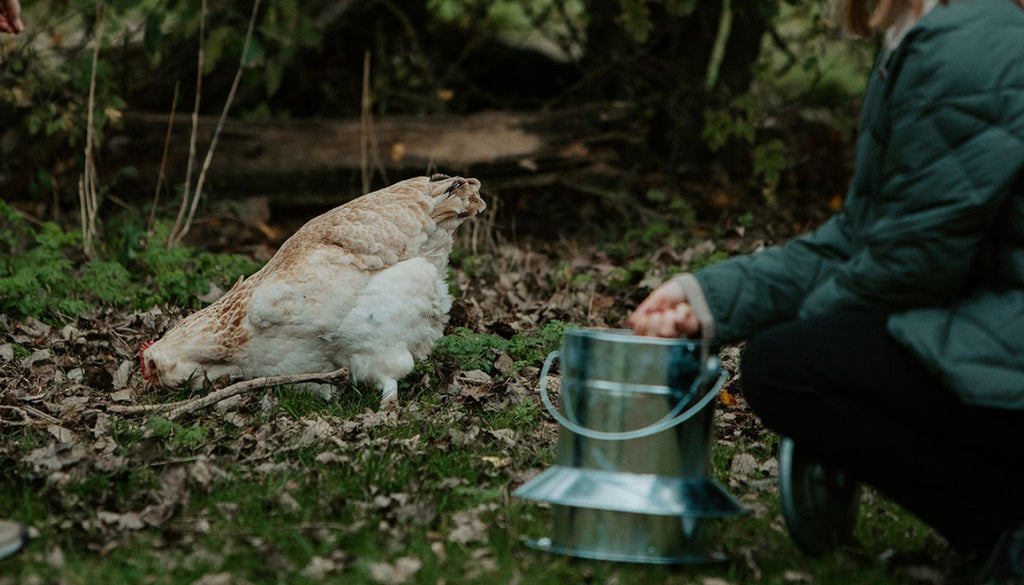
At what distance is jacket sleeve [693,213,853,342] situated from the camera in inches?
113

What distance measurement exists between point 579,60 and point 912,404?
7.44 m

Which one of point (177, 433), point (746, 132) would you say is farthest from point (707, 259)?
point (177, 433)

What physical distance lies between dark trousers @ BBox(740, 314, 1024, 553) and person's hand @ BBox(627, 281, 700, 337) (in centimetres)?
23

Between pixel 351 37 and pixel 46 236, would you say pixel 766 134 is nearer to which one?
pixel 351 37

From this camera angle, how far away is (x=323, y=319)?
4812 millimetres

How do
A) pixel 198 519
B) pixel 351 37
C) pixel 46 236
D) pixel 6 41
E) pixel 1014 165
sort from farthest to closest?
pixel 351 37
pixel 6 41
pixel 46 236
pixel 198 519
pixel 1014 165

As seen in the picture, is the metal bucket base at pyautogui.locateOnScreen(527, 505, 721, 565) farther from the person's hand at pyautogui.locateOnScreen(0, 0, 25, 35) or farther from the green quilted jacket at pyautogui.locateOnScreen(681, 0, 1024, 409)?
the person's hand at pyautogui.locateOnScreen(0, 0, 25, 35)

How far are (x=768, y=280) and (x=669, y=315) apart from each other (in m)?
0.28

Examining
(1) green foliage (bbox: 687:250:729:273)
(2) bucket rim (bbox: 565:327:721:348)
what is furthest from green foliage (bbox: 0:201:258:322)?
(2) bucket rim (bbox: 565:327:721:348)

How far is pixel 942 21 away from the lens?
254 cm

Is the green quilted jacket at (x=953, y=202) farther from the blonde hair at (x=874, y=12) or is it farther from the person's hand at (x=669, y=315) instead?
the person's hand at (x=669, y=315)

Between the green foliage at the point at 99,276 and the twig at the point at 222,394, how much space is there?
1.72 meters

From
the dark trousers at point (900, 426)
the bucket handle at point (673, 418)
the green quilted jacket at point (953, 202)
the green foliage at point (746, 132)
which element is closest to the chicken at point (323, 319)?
the bucket handle at point (673, 418)

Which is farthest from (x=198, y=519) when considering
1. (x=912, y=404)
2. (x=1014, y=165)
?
(x=1014, y=165)
